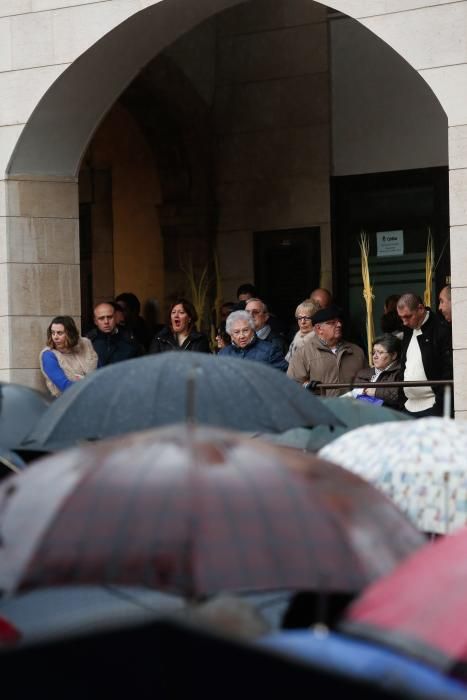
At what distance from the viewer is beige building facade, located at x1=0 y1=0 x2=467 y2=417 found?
13.7 metres

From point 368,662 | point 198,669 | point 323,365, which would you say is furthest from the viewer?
Answer: point 323,365

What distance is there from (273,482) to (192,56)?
14143 mm

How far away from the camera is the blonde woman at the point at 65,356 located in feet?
41.1

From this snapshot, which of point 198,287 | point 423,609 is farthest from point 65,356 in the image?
point 423,609

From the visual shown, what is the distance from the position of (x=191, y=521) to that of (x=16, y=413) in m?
4.78

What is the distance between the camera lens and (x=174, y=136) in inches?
709

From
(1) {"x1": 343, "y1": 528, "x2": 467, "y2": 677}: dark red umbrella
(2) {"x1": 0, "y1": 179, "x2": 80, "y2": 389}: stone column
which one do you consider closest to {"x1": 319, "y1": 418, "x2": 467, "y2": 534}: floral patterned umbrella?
(1) {"x1": 343, "y1": 528, "x2": 467, "y2": 677}: dark red umbrella

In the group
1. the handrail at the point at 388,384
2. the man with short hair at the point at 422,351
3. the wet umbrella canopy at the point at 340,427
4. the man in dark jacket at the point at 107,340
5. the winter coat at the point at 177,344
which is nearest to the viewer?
the wet umbrella canopy at the point at 340,427

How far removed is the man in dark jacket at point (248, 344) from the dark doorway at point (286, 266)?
214 inches

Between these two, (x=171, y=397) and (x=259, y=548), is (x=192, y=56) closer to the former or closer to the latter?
(x=171, y=397)

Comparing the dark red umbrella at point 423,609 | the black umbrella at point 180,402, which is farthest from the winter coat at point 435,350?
the dark red umbrella at point 423,609

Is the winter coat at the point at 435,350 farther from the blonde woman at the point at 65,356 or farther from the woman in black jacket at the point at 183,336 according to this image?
the blonde woman at the point at 65,356

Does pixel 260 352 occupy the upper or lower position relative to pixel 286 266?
lower

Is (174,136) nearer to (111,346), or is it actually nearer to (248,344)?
→ (111,346)
